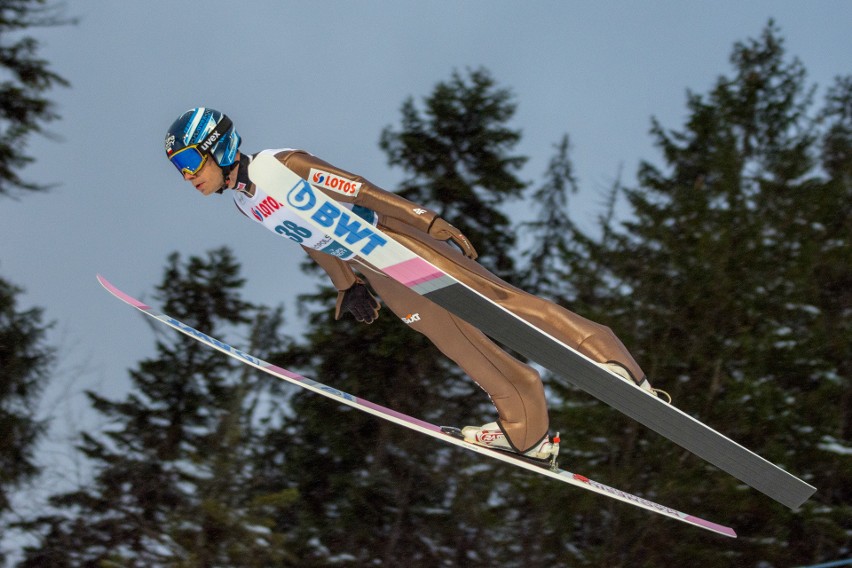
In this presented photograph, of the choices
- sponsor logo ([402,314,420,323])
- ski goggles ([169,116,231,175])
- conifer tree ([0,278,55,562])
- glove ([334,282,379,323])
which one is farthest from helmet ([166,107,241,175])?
conifer tree ([0,278,55,562])

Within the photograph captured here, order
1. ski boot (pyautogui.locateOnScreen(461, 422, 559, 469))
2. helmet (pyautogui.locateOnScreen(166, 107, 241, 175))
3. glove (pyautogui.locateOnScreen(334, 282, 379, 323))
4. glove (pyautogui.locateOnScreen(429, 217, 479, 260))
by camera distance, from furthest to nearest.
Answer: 1. ski boot (pyautogui.locateOnScreen(461, 422, 559, 469))
2. glove (pyautogui.locateOnScreen(334, 282, 379, 323))
3. helmet (pyautogui.locateOnScreen(166, 107, 241, 175))
4. glove (pyautogui.locateOnScreen(429, 217, 479, 260))

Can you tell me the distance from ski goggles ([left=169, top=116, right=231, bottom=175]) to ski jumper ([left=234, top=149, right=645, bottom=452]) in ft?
0.83

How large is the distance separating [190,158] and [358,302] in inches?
44.9

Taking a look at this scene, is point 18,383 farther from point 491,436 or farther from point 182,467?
point 491,436

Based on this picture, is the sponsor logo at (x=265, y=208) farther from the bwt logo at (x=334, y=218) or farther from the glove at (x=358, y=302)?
the glove at (x=358, y=302)

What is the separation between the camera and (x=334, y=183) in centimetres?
434

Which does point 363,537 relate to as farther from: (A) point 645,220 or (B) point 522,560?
(A) point 645,220

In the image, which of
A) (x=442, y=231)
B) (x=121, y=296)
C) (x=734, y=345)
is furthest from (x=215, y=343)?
(x=734, y=345)

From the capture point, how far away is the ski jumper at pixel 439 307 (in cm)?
434

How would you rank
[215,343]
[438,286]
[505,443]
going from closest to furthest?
[438,286]
[505,443]
[215,343]

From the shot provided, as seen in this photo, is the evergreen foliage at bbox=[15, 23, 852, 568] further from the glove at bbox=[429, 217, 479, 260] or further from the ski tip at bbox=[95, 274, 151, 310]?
the glove at bbox=[429, 217, 479, 260]

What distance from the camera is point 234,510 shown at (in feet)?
37.5

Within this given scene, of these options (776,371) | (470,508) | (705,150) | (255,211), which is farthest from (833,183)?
(255,211)

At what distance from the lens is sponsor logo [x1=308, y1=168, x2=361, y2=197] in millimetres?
4336
